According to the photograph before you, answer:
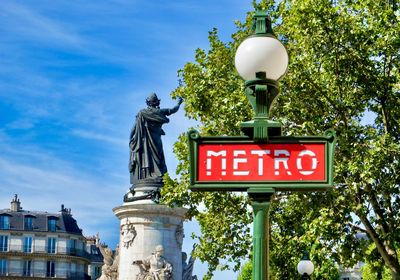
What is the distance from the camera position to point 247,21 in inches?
1160

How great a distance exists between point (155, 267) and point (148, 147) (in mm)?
6411

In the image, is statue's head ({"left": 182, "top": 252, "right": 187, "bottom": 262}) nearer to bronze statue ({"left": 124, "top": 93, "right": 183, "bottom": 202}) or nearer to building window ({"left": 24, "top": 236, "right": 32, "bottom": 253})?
bronze statue ({"left": 124, "top": 93, "right": 183, "bottom": 202})

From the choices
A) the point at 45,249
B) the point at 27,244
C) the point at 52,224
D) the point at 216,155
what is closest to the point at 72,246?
the point at 45,249

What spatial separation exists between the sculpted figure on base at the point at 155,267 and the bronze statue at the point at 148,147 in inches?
138

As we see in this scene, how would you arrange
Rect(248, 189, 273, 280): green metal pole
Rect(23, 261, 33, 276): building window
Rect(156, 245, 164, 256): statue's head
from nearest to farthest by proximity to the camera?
Rect(248, 189, 273, 280): green metal pole
Rect(156, 245, 164, 256): statue's head
Rect(23, 261, 33, 276): building window

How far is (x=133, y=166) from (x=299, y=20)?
1811 cm

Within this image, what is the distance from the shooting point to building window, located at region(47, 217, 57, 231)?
9457cm

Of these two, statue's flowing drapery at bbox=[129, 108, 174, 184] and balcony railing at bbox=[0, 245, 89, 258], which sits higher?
statue's flowing drapery at bbox=[129, 108, 174, 184]

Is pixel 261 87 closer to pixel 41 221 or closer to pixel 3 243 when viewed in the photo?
pixel 3 243

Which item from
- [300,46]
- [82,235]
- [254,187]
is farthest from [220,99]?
[82,235]

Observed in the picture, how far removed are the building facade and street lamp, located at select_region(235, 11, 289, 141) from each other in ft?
282

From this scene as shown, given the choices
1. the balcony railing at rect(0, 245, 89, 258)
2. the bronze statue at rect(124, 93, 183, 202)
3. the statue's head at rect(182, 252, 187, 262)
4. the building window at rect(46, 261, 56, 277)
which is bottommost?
the statue's head at rect(182, 252, 187, 262)

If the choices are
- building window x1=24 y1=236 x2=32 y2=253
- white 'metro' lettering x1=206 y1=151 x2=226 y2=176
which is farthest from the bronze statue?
building window x1=24 y1=236 x2=32 y2=253

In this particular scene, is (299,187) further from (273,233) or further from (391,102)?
(273,233)
